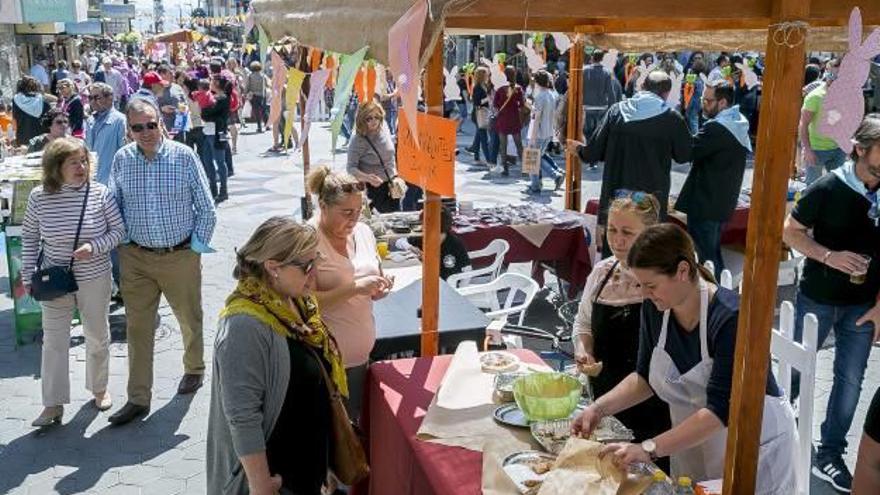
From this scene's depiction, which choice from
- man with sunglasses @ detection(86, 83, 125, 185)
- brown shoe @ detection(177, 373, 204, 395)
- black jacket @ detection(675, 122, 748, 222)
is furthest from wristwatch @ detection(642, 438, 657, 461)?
man with sunglasses @ detection(86, 83, 125, 185)

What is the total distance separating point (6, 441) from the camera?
459 centimetres

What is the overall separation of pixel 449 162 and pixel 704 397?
1194 millimetres

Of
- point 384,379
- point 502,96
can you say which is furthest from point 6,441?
point 502,96

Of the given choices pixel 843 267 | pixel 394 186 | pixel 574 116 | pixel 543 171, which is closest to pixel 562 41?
pixel 574 116

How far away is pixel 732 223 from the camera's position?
286 inches

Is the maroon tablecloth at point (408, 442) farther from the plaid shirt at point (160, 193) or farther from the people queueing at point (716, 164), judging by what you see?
the people queueing at point (716, 164)

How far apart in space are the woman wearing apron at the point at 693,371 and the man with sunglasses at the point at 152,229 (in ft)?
9.73

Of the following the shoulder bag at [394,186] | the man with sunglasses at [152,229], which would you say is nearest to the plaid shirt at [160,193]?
the man with sunglasses at [152,229]

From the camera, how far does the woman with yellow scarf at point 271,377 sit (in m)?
2.50

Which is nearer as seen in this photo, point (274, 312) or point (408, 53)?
point (408, 53)

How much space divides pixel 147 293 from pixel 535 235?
10.5 feet

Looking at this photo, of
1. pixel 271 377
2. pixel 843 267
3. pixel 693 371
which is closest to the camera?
pixel 693 371

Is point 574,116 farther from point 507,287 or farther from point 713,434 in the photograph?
point 713,434

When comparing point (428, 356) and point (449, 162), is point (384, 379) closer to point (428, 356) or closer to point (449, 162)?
point (428, 356)
